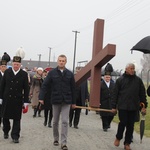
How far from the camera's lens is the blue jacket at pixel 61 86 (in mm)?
6984

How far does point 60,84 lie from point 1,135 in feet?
6.76

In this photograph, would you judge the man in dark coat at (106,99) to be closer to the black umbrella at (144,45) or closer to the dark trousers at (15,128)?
the dark trousers at (15,128)

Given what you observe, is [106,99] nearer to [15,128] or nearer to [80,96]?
[80,96]

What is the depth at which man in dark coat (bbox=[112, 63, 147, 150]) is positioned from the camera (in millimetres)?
7051

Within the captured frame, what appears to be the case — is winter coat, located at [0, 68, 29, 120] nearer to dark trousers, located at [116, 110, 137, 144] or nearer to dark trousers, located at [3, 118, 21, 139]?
dark trousers, located at [3, 118, 21, 139]

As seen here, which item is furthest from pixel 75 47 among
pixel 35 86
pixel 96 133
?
pixel 96 133

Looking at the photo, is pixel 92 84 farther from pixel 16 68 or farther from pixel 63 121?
pixel 16 68

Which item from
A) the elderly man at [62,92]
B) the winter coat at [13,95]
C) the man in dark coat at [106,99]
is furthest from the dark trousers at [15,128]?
the man in dark coat at [106,99]

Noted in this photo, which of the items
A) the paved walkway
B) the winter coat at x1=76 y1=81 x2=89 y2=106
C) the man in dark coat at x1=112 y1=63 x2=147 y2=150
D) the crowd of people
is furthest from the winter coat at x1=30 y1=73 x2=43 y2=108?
the man in dark coat at x1=112 y1=63 x2=147 y2=150

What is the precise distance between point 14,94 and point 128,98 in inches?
93.3

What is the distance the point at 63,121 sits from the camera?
275 inches

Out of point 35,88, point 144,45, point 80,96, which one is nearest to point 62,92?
point 144,45

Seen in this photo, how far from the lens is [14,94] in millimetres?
7469

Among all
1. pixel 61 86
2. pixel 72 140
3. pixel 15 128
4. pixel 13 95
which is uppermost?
pixel 61 86
